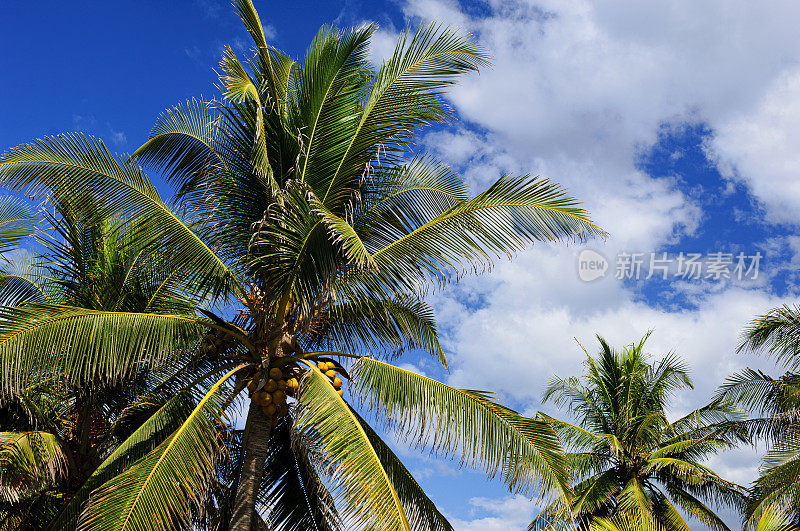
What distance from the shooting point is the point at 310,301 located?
27.2 feet

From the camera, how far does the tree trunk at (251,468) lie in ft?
26.9

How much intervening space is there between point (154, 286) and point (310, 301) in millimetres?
3737

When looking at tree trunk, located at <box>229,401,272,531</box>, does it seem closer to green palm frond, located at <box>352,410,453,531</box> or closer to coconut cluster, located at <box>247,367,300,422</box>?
coconut cluster, located at <box>247,367,300,422</box>

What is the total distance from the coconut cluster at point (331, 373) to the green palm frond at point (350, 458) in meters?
0.36

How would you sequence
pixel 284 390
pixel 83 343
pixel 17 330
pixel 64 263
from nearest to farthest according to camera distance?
pixel 17 330, pixel 83 343, pixel 284 390, pixel 64 263

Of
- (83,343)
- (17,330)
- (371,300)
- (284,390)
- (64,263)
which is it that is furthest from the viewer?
(64,263)

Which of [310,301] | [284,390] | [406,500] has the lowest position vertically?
[406,500]

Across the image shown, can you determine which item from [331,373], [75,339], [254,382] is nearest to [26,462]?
[75,339]

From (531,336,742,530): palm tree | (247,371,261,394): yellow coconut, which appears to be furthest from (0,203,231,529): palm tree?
(531,336,742,530): palm tree

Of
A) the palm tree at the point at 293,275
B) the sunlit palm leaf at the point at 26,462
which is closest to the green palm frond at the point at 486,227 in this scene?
the palm tree at the point at 293,275

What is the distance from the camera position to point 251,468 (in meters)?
8.45

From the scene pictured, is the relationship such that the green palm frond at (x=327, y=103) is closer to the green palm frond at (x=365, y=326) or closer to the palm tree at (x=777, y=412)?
the green palm frond at (x=365, y=326)

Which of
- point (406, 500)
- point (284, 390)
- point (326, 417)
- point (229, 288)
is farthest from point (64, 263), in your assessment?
point (406, 500)

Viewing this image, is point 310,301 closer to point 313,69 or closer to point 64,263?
point 313,69
